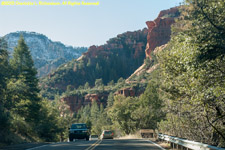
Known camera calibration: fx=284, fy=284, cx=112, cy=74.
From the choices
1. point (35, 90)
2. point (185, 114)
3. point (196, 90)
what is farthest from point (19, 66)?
point (196, 90)

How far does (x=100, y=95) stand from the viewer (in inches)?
6506

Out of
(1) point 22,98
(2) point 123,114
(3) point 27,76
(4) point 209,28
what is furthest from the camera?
(2) point 123,114

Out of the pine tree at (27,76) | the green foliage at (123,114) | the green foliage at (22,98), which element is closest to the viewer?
the green foliage at (22,98)

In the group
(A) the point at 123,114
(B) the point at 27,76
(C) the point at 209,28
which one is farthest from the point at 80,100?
(C) the point at 209,28

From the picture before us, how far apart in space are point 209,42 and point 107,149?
7.59m

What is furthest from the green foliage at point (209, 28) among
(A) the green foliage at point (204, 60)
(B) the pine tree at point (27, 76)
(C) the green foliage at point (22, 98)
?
(B) the pine tree at point (27, 76)

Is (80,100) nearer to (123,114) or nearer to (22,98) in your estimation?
(123,114)

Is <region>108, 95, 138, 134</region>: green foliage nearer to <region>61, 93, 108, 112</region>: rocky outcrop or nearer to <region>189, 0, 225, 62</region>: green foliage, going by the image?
<region>189, 0, 225, 62</region>: green foliage

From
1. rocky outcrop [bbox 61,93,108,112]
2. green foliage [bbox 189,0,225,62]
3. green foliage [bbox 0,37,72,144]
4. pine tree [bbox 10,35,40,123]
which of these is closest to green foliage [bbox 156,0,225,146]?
green foliage [bbox 189,0,225,62]

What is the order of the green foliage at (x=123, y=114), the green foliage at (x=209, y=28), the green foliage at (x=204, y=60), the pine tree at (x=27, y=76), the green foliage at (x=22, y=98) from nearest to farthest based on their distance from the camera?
the green foliage at (x=209, y=28)
the green foliage at (x=204, y=60)
the green foliage at (x=22, y=98)
the pine tree at (x=27, y=76)
the green foliage at (x=123, y=114)

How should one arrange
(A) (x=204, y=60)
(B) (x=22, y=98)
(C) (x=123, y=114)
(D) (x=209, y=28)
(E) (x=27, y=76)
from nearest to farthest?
(A) (x=204, y=60), (D) (x=209, y=28), (B) (x=22, y=98), (E) (x=27, y=76), (C) (x=123, y=114)

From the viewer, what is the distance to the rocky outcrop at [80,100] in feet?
538

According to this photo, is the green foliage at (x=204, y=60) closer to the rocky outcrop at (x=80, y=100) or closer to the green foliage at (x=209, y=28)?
the green foliage at (x=209, y=28)

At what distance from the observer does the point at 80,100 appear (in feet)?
559
